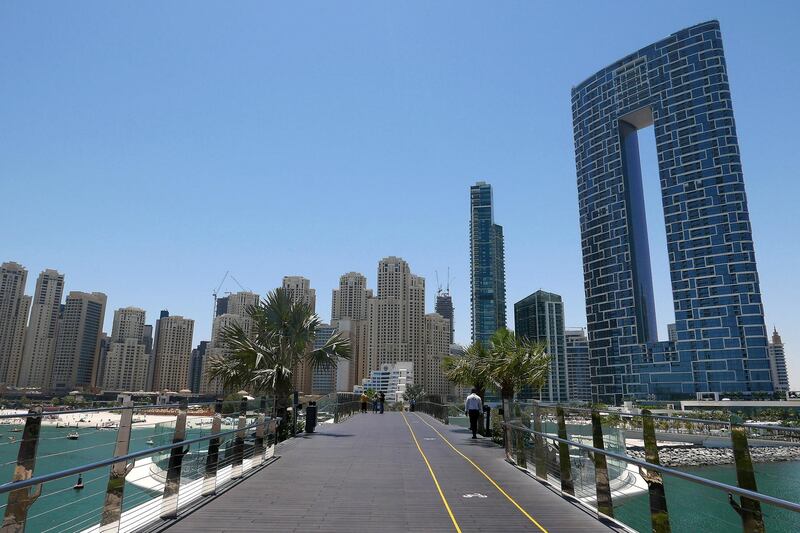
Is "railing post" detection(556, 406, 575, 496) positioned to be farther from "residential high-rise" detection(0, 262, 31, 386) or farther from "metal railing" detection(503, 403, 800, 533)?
"residential high-rise" detection(0, 262, 31, 386)

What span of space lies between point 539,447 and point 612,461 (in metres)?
1.99

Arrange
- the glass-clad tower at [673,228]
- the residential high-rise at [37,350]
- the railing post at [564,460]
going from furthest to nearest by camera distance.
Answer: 1. the residential high-rise at [37,350]
2. the glass-clad tower at [673,228]
3. the railing post at [564,460]

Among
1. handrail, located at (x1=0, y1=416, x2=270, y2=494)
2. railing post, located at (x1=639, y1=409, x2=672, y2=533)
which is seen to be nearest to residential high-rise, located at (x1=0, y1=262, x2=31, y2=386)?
handrail, located at (x1=0, y1=416, x2=270, y2=494)

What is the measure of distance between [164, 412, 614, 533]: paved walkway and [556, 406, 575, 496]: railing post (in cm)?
30

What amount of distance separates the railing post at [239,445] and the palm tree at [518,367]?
11717 mm

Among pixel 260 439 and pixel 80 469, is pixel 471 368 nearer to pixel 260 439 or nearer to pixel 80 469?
pixel 260 439

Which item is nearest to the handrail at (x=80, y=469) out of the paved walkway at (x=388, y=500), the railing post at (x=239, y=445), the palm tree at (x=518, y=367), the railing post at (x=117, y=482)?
the railing post at (x=117, y=482)

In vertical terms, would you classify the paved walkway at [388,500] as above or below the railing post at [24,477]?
below

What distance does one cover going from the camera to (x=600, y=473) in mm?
7934

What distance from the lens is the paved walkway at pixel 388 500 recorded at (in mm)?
6988

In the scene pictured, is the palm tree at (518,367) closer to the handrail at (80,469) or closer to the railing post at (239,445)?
the railing post at (239,445)

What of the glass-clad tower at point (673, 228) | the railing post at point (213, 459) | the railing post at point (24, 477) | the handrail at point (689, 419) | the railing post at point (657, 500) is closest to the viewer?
the handrail at point (689, 419)

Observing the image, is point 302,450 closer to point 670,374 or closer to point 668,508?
point 668,508

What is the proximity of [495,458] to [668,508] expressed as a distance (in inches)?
318
